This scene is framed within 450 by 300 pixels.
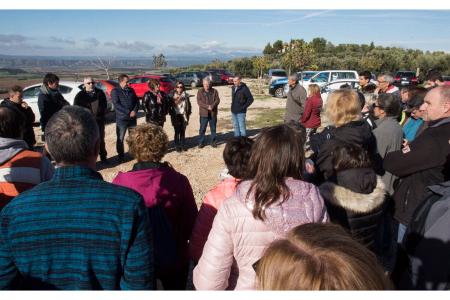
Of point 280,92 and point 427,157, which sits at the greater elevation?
point 427,157

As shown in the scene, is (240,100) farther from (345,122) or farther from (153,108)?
(345,122)

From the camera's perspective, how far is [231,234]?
1.66 meters

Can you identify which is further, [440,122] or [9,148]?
[440,122]

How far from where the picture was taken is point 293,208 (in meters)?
1.63

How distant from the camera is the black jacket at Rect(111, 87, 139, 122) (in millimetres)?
7023

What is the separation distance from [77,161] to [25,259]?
18.1 inches

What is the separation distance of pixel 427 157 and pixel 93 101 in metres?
5.90

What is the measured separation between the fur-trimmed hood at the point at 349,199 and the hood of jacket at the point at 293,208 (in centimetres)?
64

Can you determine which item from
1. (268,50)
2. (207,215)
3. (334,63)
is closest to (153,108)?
(207,215)

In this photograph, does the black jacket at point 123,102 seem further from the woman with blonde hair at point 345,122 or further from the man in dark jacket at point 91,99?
the woman with blonde hair at point 345,122

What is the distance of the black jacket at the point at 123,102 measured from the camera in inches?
277

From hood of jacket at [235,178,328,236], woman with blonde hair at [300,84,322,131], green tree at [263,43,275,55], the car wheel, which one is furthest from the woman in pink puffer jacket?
green tree at [263,43,275,55]

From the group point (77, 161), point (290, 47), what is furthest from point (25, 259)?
point (290, 47)

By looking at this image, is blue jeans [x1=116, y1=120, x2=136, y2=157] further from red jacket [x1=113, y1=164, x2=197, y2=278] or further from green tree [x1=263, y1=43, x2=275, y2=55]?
green tree [x1=263, y1=43, x2=275, y2=55]
